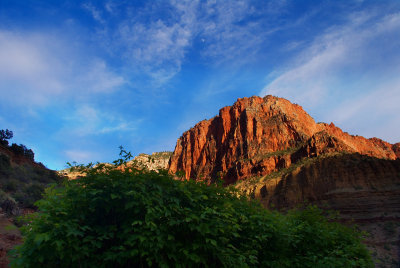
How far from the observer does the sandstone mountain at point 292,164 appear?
125 ft

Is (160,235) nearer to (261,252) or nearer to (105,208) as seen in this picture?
(105,208)

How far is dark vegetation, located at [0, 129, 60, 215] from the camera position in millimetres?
17127

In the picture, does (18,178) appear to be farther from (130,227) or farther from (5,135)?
(130,227)

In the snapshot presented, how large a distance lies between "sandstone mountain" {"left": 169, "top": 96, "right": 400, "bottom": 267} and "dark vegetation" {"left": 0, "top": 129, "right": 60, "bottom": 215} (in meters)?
12.8

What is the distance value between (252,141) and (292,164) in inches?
932

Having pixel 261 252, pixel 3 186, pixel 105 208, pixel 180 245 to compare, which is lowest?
pixel 261 252

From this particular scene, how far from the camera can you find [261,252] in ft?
22.8

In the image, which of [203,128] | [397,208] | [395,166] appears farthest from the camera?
[203,128]

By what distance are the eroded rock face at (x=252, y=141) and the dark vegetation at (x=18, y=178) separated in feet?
123

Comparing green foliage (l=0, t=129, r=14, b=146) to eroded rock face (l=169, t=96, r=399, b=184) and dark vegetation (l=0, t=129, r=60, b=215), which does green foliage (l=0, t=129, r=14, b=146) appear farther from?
eroded rock face (l=169, t=96, r=399, b=184)

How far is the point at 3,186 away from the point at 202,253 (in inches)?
895

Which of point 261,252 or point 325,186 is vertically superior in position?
point 325,186

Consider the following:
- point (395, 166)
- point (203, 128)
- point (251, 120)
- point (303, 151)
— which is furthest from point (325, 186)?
point (203, 128)

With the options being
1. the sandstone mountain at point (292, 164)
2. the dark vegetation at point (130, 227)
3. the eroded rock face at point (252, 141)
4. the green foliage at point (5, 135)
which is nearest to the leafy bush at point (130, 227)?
the dark vegetation at point (130, 227)
